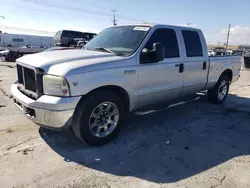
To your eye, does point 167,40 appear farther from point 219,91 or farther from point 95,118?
point 219,91

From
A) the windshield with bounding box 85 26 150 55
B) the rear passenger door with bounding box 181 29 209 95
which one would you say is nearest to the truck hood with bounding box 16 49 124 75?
the windshield with bounding box 85 26 150 55

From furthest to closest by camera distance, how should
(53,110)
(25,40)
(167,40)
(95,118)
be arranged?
(25,40) → (167,40) → (95,118) → (53,110)

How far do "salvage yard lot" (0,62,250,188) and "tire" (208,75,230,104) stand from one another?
4.68 feet

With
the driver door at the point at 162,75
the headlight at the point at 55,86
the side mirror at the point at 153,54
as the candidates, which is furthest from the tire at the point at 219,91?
the headlight at the point at 55,86

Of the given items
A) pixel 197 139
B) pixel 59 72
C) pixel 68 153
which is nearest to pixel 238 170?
pixel 197 139

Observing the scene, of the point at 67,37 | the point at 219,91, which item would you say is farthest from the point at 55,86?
the point at 67,37

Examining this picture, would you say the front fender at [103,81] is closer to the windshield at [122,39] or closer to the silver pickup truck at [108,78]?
the silver pickup truck at [108,78]

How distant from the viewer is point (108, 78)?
12.1 ft

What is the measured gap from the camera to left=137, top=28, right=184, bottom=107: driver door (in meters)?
4.32

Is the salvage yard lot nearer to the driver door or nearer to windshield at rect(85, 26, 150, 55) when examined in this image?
the driver door

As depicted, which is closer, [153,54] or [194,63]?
[153,54]

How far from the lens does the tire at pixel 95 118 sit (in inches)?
138

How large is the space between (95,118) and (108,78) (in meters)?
0.68

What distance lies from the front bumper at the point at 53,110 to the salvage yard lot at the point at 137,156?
537 millimetres
